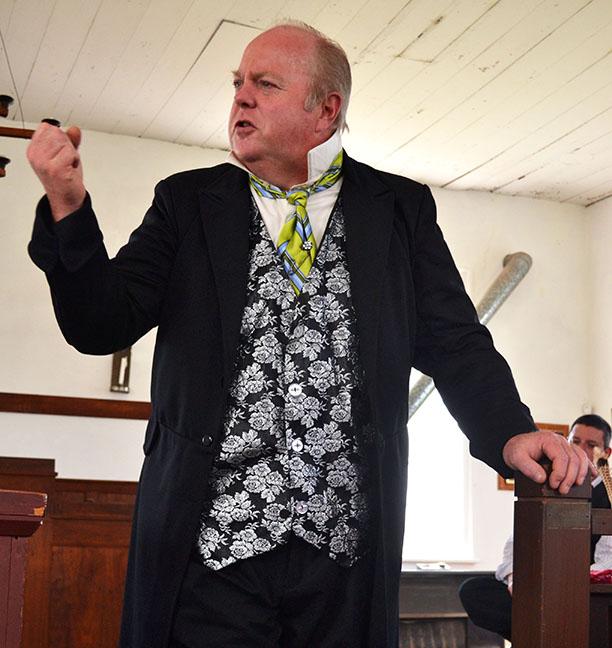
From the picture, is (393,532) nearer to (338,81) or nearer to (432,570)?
(338,81)

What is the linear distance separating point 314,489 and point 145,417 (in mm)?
4822

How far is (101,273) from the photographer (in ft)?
4.81

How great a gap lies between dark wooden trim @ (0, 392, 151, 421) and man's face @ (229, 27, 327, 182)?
4.51 meters

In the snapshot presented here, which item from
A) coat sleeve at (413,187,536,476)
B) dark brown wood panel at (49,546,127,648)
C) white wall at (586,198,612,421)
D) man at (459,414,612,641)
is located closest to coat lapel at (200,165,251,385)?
coat sleeve at (413,187,536,476)

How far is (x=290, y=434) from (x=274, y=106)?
0.60 meters

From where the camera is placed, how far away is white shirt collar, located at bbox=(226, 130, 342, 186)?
5.87ft

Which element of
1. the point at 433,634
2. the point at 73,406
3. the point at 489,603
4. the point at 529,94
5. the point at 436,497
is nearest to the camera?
the point at 489,603

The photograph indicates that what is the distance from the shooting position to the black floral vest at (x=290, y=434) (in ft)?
5.00

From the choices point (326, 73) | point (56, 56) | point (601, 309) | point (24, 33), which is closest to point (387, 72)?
point (56, 56)

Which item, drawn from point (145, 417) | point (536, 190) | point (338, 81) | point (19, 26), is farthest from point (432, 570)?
point (338, 81)

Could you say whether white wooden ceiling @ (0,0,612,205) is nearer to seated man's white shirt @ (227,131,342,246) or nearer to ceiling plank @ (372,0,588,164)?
ceiling plank @ (372,0,588,164)

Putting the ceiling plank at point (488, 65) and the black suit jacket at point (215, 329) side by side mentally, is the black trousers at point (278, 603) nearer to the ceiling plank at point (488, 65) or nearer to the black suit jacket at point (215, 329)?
the black suit jacket at point (215, 329)

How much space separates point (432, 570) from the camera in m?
6.16

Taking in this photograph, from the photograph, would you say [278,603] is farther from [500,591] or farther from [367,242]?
[500,591]
